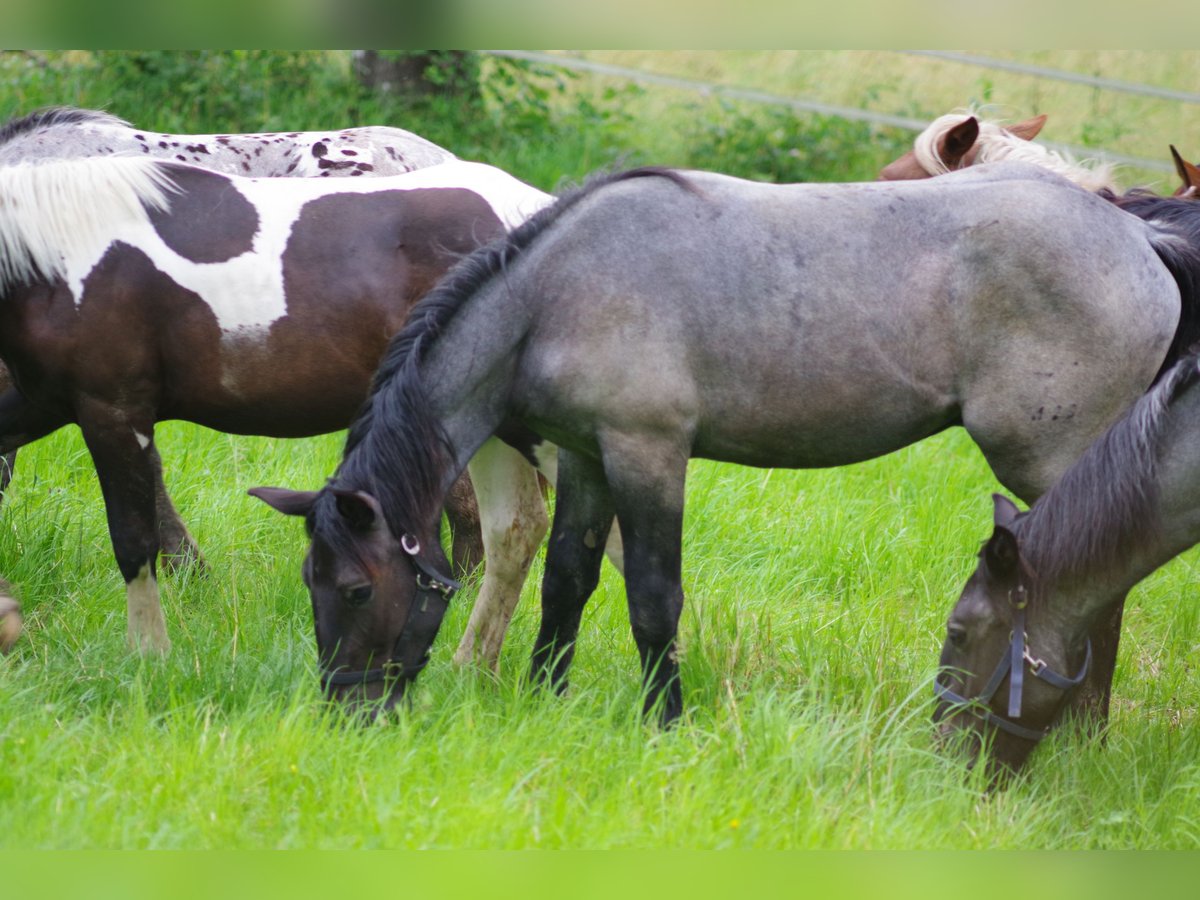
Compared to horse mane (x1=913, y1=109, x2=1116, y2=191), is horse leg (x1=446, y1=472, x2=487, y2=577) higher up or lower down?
lower down

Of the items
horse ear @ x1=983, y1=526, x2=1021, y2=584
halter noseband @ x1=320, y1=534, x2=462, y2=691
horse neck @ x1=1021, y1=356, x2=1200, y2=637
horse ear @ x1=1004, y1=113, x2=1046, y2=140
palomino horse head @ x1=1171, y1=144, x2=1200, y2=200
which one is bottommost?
halter noseband @ x1=320, y1=534, x2=462, y2=691

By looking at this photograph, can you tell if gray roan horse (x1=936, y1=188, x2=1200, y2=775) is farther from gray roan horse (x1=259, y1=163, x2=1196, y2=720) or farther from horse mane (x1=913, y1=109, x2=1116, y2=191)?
horse mane (x1=913, y1=109, x2=1116, y2=191)

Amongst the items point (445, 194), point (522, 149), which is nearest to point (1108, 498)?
point (445, 194)

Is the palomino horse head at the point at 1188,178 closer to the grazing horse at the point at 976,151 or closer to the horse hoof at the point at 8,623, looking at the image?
the grazing horse at the point at 976,151

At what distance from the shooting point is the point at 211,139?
19.0 ft

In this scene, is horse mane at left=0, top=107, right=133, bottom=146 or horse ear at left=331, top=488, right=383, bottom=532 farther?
horse mane at left=0, top=107, right=133, bottom=146

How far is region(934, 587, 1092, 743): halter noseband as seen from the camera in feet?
13.2

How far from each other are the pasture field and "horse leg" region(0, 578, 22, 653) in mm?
117

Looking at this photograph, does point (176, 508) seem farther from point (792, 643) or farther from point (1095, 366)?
point (1095, 366)

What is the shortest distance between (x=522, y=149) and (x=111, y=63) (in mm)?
3092

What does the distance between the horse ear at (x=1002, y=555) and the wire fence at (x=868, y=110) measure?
706 cm

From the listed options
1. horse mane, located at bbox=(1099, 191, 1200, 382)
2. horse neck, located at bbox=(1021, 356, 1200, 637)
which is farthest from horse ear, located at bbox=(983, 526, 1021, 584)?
horse mane, located at bbox=(1099, 191, 1200, 382)

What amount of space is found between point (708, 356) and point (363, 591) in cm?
127

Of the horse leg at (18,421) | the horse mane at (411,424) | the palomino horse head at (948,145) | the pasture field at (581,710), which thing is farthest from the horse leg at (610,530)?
the palomino horse head at (948,145)
